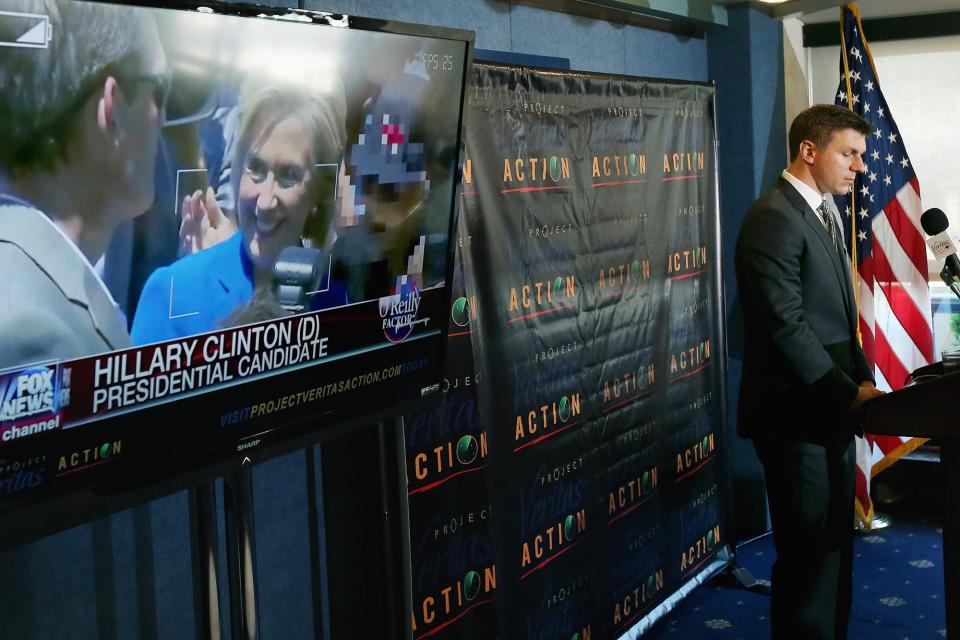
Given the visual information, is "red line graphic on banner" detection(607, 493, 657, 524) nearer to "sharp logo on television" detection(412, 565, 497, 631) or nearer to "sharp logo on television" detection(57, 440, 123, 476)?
"sharp logo on television" detection(412, 565, 497, 631)

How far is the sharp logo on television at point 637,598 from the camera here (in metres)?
3.32

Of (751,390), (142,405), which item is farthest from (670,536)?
(142,405)

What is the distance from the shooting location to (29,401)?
4.52 feet

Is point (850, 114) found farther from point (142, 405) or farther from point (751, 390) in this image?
point (142, 405)

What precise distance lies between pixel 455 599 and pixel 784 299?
1.14m

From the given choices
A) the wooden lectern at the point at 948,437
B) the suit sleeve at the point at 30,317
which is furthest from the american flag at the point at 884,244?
the suit sleeve at the point at 30,317

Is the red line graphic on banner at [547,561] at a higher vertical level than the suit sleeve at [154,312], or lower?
lower

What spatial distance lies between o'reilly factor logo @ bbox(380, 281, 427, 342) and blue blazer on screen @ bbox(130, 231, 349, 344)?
39 cm

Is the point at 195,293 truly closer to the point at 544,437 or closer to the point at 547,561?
the point at 544,437

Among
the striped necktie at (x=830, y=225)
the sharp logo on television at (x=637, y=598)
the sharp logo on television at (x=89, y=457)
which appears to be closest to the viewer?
the sharp logo on television at (x=89, y=457)

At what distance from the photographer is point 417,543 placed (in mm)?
2453

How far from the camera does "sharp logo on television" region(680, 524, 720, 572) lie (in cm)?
371

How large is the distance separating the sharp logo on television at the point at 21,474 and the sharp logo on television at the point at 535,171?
1.55 m

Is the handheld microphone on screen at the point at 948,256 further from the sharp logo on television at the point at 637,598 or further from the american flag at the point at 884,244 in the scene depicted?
the american flag at the point at 884,244
